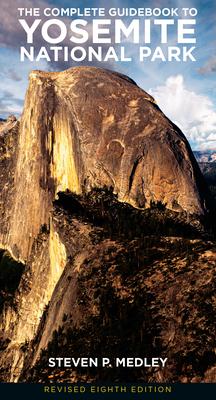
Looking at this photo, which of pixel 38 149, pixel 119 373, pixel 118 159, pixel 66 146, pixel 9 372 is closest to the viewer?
pixel 119 373

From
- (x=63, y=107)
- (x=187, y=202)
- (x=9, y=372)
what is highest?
(x=63, y=107)

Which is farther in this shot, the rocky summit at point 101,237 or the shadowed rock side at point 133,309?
the rocky summit at point 101,237

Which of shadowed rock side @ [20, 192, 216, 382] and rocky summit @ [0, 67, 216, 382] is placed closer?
shadowed rock side @ [20, 192, 216, 382]

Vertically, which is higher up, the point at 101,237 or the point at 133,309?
the point at 101,237

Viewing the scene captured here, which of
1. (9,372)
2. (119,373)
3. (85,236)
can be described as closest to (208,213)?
(85,236)

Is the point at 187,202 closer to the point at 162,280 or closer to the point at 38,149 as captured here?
the point at 162,280

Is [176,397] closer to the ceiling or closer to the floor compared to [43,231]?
closer to the floor

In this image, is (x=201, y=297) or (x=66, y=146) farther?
(x=66, y=146)

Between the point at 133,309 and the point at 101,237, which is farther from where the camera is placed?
the point at 101,237
